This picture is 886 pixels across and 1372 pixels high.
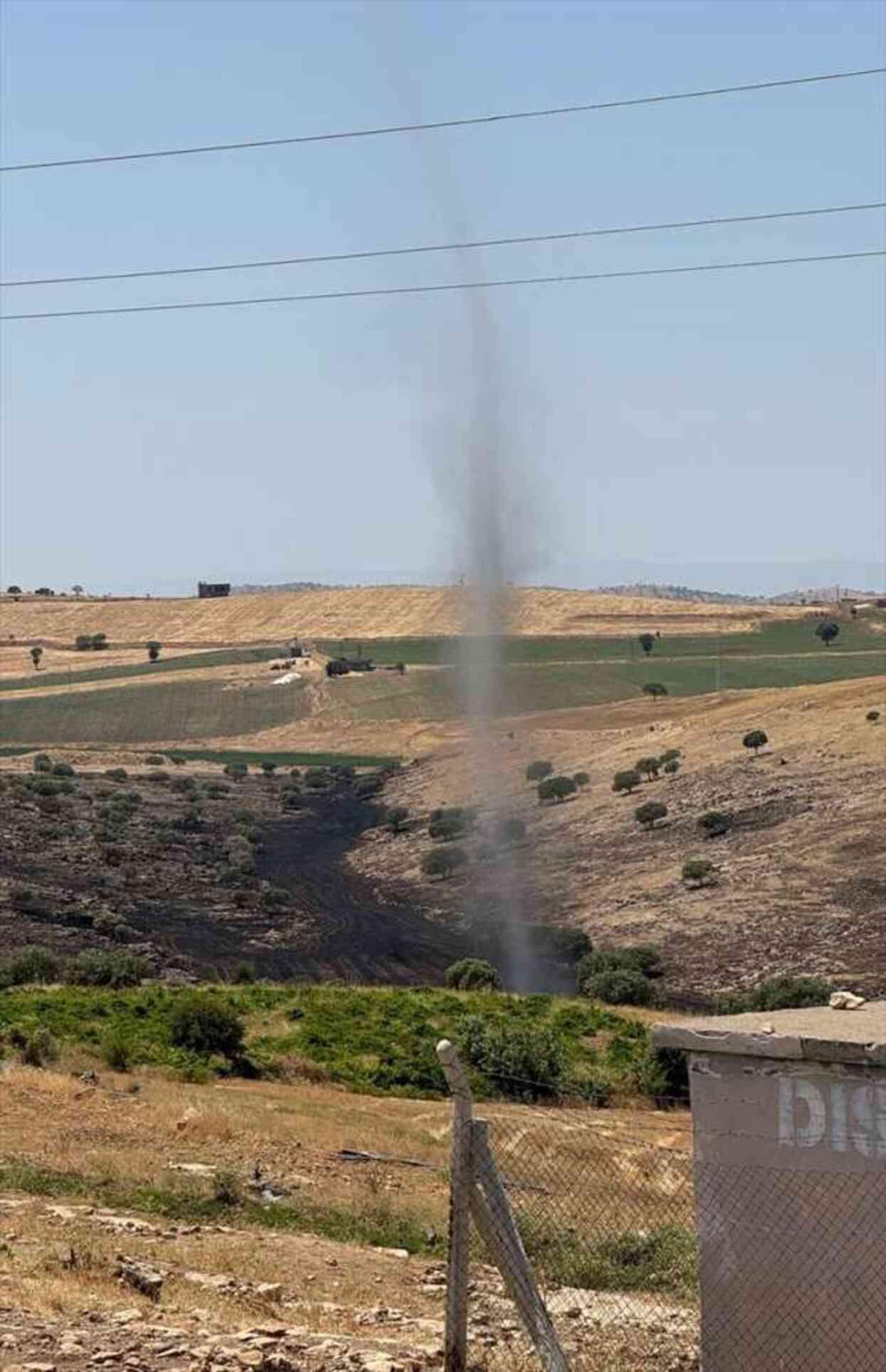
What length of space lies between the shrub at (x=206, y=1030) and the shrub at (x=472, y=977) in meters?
20.5

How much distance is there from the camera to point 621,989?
182 feet

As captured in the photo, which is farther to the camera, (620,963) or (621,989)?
(620,963)

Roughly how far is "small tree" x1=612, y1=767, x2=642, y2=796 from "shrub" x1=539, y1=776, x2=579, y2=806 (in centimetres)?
248

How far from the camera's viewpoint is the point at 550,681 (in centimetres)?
14650

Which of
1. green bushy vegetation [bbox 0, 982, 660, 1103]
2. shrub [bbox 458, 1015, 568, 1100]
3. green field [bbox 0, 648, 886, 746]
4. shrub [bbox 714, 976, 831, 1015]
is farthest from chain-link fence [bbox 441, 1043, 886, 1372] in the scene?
green field [bbox 0, 648, 886, 746]

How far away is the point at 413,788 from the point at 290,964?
162ft

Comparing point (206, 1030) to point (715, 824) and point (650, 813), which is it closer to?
point (715, 824)

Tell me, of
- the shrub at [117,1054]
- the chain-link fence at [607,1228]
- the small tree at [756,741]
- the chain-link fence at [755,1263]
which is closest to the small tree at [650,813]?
the small tree at [756,741]

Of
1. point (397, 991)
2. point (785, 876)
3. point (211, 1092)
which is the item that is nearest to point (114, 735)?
point (785, 876)

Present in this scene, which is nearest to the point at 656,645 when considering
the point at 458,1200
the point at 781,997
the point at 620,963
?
the point at 620,963

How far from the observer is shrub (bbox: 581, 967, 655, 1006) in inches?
2186

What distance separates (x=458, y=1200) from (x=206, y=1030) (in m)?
26.4

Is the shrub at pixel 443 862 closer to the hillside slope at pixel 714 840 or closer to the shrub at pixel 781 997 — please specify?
the hillside slope at pixel 714 840

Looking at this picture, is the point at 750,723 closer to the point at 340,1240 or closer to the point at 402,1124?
the point at 402,1124
